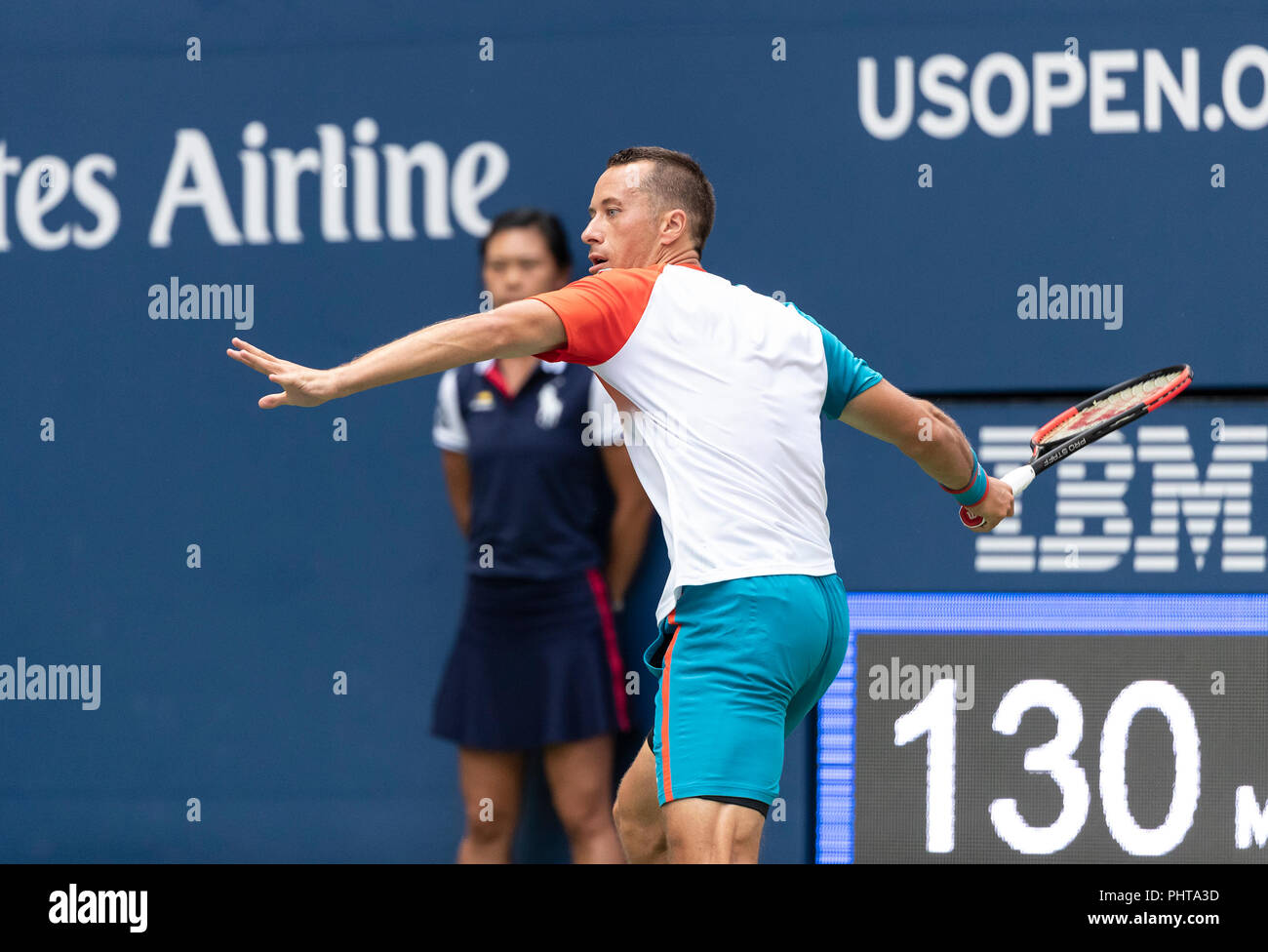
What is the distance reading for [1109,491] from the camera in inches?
163

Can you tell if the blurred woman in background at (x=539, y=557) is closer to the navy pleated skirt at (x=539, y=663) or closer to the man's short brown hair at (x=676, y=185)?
the navy pleated skirt at (x=539, y=663)

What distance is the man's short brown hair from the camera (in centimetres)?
315

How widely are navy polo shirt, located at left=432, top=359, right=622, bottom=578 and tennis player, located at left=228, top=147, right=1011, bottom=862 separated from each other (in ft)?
3.97

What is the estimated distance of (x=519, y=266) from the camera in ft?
14.2

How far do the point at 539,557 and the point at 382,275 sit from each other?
0.96m

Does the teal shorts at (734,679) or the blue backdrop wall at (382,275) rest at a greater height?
the blue backdrop wall at (382,275)

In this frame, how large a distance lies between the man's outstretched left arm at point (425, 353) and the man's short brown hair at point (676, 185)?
1.59 feet

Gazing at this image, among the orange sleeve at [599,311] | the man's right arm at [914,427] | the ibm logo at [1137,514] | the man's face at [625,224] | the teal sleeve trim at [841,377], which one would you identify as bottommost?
the ibm logo at [1137,514]

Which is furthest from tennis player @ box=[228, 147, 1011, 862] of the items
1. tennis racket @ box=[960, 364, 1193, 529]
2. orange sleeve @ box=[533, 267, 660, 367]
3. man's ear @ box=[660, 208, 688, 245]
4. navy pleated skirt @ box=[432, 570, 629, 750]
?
navy pleated skirt @ box=[432, 570, 629, 750]

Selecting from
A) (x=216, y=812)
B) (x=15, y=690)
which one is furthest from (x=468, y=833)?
(x=15, y=690)

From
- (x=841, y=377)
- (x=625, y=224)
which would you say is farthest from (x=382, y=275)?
(x=841, y=377)

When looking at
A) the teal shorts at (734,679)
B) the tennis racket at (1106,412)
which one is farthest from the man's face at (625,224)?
the tennis racket at (1106,412)

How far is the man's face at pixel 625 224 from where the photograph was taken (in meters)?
3.14
